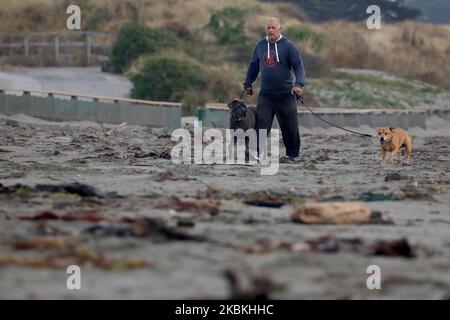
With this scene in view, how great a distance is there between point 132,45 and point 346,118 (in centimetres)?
1210

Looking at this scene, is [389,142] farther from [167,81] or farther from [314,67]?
[314,67]

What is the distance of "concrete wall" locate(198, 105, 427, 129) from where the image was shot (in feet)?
95.1

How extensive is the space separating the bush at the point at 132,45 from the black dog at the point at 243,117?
2524 cm

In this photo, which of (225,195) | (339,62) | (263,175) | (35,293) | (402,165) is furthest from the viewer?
(339,62)

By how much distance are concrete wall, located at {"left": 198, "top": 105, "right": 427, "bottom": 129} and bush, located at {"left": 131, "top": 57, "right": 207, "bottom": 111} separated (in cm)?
412

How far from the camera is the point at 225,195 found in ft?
37.7

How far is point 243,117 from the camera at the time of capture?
56.2 feet

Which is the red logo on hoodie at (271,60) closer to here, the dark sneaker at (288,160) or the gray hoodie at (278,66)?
the gray hoodie at (278,66)

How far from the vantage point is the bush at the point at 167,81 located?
3572cm

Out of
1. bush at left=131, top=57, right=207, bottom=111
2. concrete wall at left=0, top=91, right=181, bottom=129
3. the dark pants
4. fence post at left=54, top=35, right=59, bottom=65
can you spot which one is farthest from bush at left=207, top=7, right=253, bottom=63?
the dark pants

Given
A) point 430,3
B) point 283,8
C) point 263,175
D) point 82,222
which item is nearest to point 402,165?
point 263,175

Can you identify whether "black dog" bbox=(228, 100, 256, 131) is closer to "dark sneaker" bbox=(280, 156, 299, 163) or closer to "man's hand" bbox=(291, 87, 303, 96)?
"dark sneaker" bbox=(280, 156, 299, 163)
